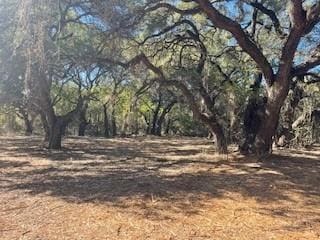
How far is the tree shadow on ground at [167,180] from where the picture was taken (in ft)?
21.5

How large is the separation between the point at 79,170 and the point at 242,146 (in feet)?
13.0

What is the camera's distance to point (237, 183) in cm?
765

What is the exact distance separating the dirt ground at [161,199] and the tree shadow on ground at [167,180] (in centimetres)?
1

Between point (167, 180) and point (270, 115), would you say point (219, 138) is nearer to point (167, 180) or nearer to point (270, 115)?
point (270, 115)

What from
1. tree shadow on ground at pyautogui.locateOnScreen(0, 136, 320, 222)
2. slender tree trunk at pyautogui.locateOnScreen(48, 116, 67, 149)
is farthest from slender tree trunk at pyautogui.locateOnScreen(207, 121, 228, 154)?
slender tree trunk at pyautogui.locateOnScreen(48, 116, 67, 149)

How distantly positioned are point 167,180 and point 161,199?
1381 mm

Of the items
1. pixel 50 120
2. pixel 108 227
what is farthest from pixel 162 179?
pixel 50 120

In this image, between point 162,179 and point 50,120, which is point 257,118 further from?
point 50,120

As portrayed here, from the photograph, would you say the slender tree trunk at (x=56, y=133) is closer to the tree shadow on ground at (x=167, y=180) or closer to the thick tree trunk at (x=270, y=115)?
the tree shadow on ground at (x=167, y=180)

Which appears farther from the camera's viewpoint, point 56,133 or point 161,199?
point 56,133

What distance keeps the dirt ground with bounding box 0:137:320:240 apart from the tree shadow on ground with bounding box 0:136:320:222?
0.01 metres

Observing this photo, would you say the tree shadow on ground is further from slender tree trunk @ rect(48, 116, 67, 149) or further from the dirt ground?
slender tree trunk @ rect(48, 116, 67, 149)

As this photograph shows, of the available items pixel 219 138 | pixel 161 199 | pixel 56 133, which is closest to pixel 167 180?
pixel 161 199

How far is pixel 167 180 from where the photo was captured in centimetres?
775
